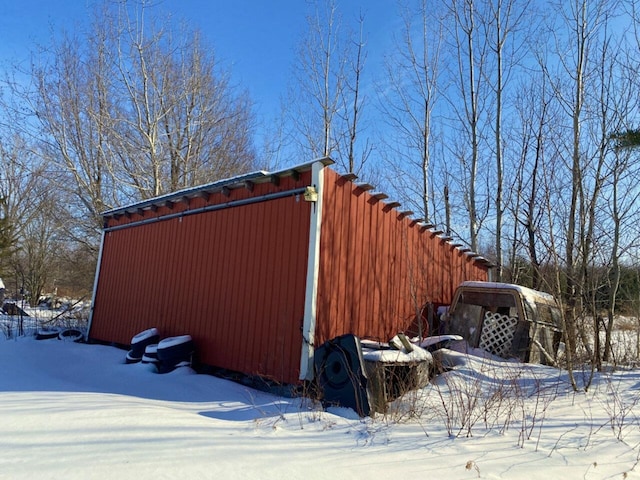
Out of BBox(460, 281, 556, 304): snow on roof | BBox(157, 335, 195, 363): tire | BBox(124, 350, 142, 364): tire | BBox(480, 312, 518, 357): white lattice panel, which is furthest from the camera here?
BBox(124, 350, 142, 364): tire

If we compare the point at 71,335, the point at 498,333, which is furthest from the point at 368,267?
the point at 71,335

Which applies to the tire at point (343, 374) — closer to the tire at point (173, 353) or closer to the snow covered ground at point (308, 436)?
the snow covered ground at point (308, 436)

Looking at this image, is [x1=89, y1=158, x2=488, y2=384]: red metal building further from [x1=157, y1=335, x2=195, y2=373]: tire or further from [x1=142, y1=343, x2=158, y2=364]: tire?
[x1=142, y1=343, x2=158, y2=364]: tire

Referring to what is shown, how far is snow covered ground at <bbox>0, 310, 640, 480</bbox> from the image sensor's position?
256cm

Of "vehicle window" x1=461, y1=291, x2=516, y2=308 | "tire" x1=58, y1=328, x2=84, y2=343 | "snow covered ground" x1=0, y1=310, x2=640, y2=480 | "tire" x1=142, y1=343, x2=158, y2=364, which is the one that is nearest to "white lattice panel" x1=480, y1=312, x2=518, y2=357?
"vehicle window" x1=461, y1=291, x2=516, y2=308

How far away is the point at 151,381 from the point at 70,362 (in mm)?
2218

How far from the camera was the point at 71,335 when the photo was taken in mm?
9516

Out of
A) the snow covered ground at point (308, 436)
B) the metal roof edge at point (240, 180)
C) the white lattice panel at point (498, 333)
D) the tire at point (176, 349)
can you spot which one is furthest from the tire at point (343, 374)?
the white lattice panel at point (498, 333)

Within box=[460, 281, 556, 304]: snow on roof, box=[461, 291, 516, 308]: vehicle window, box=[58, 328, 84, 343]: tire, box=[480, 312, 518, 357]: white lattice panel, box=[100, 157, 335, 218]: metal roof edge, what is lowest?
box=[58, 328, 84, 343]: tire

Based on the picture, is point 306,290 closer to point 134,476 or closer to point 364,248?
point 364,248

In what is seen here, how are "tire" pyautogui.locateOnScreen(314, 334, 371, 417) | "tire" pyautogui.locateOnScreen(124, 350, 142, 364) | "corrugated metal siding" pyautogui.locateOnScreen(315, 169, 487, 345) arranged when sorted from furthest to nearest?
"tire" pyautogui.locateOnScreen(124, 350, 142, 364), "corrugated metal siding" pyautogui.locateOnScreen(315, 169, 487, 345), "tire" pyautogui.locateOnScreen(314, 334, 371, 417)

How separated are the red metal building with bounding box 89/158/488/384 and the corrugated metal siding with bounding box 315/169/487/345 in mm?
17

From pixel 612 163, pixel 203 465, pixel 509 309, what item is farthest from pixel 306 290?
pixel 612 163

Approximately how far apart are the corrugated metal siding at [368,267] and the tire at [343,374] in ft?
1.99
